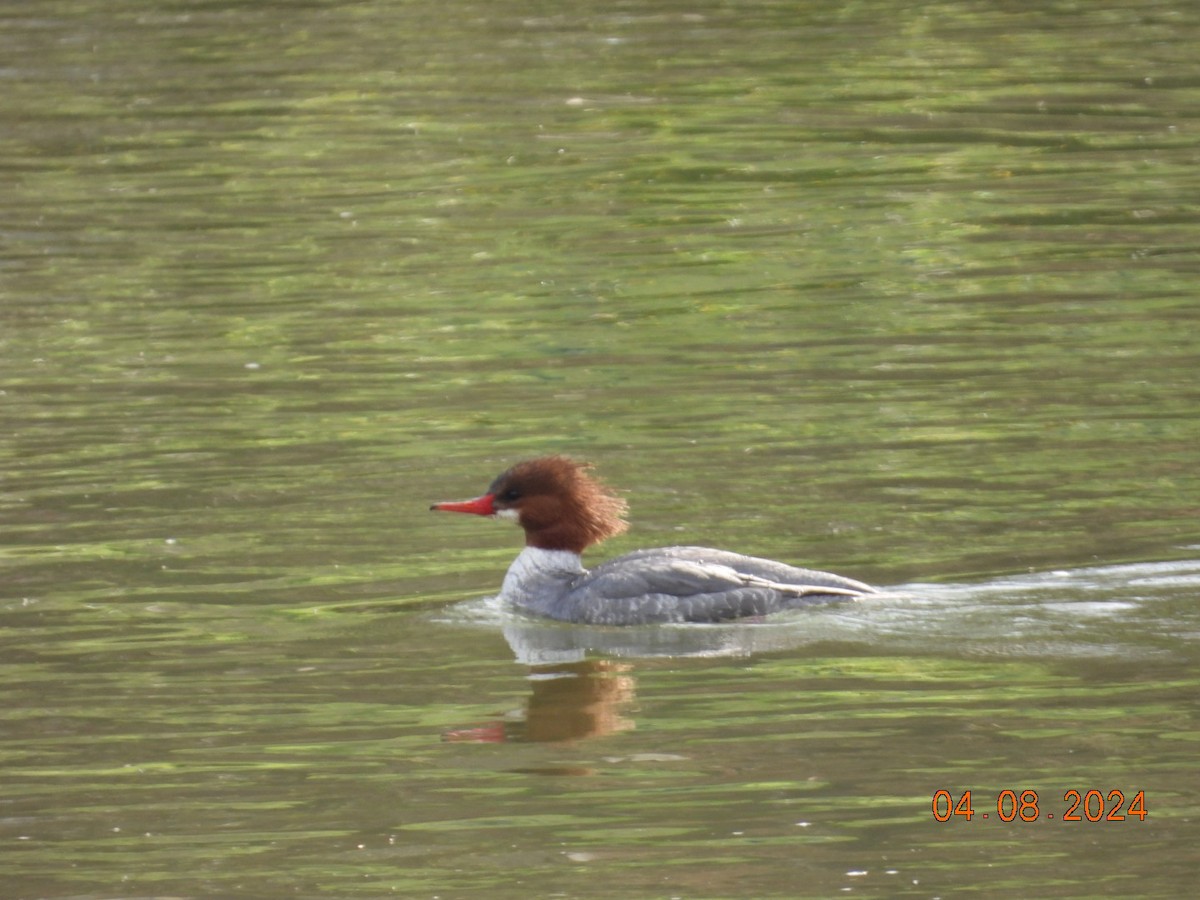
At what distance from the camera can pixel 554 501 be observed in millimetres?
11070

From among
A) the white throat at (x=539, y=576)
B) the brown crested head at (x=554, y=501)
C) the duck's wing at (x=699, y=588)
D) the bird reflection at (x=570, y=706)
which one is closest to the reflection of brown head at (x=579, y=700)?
the bird reflection at (x=570, y=706)

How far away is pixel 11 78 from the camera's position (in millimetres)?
25703

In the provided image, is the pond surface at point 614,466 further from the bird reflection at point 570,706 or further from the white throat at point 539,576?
the white throat at point 539,576

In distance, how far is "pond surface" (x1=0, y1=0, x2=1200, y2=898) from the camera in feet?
26.0

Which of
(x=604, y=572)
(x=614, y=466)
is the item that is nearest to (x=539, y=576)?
(x=604, y=572)

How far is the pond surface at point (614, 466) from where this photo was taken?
7934 mm

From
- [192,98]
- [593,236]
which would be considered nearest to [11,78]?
[192,98]

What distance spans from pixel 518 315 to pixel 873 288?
2.39 metres
